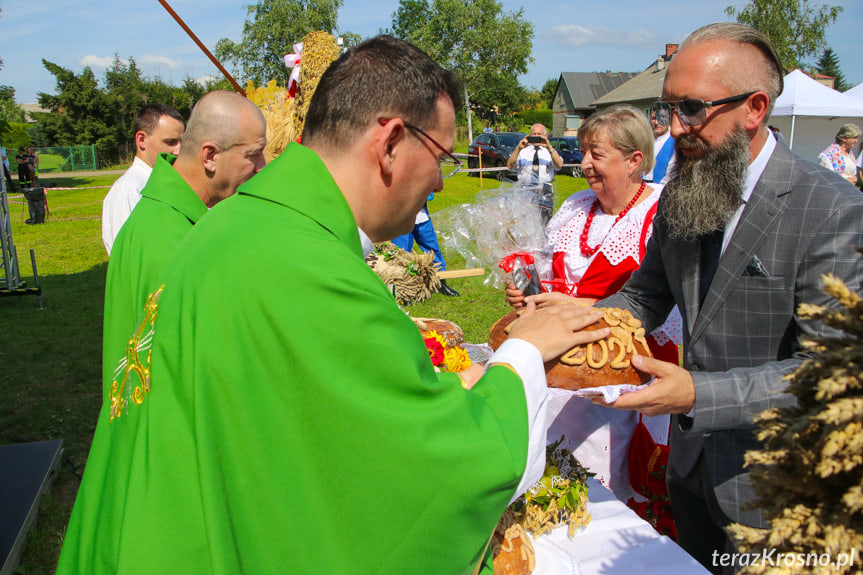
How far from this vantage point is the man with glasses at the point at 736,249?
1.79 meters

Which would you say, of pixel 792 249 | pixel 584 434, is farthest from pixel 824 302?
pixel 584 434

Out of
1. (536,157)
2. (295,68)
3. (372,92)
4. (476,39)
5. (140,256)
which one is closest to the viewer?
(372,92)

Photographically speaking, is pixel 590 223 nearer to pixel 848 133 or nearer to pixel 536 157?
pixel 536 157

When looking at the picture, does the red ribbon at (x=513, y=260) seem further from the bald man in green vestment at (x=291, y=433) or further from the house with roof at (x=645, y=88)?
the house with roof at (x=645, y=88)

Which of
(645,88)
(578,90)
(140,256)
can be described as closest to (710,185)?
(140,256)

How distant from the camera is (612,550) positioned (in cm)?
224

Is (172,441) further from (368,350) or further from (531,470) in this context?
(531,470)

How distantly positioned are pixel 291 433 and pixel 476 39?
4816 cm

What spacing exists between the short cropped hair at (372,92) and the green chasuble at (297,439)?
373mm

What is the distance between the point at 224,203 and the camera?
1479 mm

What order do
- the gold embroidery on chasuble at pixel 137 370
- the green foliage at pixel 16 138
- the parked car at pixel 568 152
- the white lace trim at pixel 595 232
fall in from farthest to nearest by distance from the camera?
the green foliage at pixel 16 138 → the parked car at pixel 568 152 → the white lace trim at pixel 595 232 → the gold embroidery on chasuble at pixel 137 370

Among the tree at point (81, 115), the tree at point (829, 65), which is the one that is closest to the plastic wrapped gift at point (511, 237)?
the tree at point (81, 115)

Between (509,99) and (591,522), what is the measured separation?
51207 millimetres

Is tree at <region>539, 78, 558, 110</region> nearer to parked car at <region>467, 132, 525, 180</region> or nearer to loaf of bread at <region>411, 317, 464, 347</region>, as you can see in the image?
parked car at <region>467, 132, 525, 180</region>
